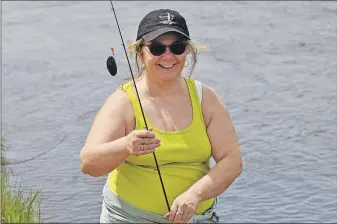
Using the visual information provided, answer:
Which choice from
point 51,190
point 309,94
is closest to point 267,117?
point 309,94

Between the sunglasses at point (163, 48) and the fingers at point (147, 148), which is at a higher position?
the sunglasses at point (163, 48)

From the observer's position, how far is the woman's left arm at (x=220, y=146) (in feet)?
14.9

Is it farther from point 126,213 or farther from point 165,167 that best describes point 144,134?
point 126,213

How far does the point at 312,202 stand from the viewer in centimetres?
824

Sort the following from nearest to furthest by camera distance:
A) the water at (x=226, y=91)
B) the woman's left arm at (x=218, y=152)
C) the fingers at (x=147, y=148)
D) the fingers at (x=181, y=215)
Answer: the fingers at (x=147, y=148) < the fingers at (x=181, y=215) < the woman's left arm at (x=218, y=152) < the water at (x=226, y=91)

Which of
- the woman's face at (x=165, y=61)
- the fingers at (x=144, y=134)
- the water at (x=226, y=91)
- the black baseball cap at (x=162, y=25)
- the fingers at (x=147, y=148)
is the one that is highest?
the black baseball cap at (x=162, y=25)

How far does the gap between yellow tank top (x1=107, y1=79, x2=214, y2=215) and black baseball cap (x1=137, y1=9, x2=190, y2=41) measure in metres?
0.28

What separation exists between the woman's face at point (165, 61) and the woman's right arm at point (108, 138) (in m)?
0.18

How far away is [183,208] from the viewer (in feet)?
14.4

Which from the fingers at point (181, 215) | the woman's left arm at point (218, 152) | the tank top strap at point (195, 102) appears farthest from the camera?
the tank top strap at point (195, 102)

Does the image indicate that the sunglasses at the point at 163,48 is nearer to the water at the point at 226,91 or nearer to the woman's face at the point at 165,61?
the woman's face at the point at 165,61

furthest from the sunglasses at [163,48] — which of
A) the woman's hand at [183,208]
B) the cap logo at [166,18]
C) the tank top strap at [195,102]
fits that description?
the woman's hand at [183,208]

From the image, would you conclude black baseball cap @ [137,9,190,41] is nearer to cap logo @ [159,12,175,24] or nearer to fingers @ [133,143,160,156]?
cap logo @ [159,12,175,24]

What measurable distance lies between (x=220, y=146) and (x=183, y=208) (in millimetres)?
381
